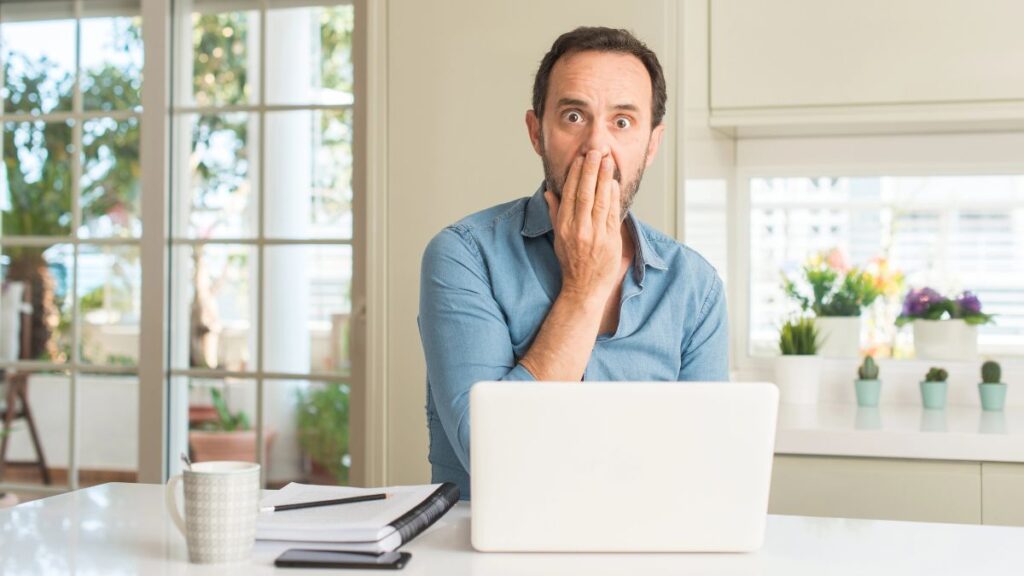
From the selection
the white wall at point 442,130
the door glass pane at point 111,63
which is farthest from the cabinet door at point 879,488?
the door glass pane at point 111,63

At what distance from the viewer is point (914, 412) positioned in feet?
8.79

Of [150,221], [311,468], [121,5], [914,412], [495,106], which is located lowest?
[311,468]

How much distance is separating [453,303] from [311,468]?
7.23 ft

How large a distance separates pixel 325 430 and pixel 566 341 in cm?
218

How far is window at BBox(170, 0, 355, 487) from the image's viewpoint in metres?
3.26

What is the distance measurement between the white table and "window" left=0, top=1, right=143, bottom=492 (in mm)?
2313

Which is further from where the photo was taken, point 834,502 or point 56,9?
point 56,9

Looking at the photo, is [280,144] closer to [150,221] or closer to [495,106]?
[150,221]

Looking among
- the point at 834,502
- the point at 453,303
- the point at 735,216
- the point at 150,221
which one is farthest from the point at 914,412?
the point at 150,221

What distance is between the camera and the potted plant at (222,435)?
380 centimetres

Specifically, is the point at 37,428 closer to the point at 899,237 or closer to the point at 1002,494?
the point at 899,237

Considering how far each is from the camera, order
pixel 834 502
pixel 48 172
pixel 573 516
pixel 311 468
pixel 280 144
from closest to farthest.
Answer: pixel 573 516 → pixel 834 502 → pixel 280 144 → pixel 311 468 → pixel 48 172

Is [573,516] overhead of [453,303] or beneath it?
beneath

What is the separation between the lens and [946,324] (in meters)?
2.87
